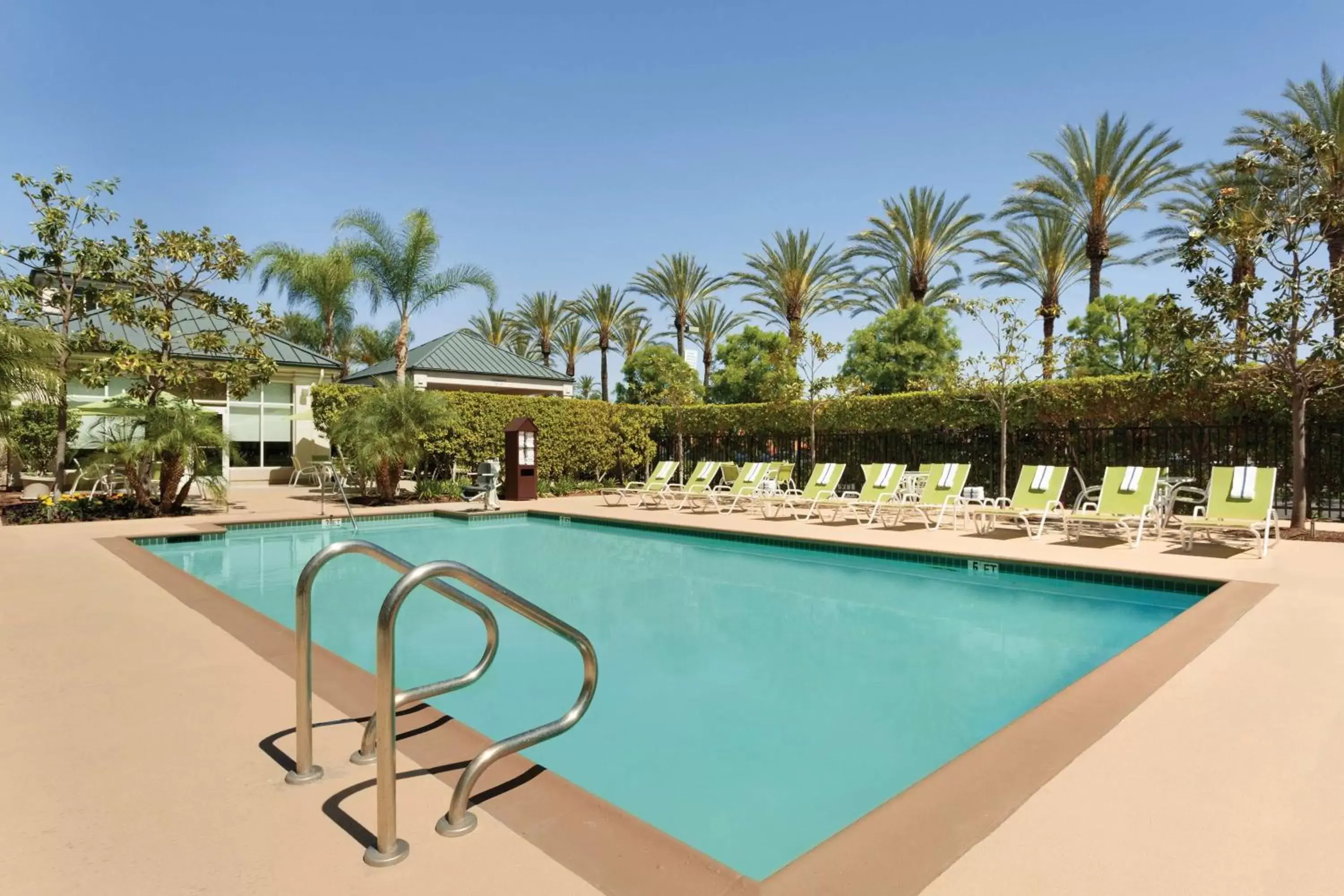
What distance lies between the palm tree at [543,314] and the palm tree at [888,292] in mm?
16074

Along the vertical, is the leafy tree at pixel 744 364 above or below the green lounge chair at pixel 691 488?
above

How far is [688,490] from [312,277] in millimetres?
22316

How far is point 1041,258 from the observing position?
2555 centimetres

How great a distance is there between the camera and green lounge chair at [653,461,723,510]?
50.3 ft

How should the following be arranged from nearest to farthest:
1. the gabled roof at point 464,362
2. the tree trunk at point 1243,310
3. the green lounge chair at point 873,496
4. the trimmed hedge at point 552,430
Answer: the tree trunk at point 1243,310 → the green lounge chair at point 873,496 → the trimmed hedge at point 552,430 → the gabled roof at point 464,362

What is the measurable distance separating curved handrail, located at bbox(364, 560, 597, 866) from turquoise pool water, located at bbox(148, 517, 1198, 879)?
0.89 metres

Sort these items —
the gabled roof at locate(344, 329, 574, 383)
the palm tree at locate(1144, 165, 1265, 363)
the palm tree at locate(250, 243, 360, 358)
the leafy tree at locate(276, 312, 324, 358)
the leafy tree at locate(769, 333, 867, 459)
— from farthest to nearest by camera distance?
1. the leafy tree at locate(276, 312, 324, 358)
2. the palm tree at locate(250, 243, 360, 358)
3. the gabled roof at locate(344, 329, 574, 383)
4. the leafy tree at locate(769, 333, 867, 459)
5. the palm tree at locate(1144, 165, 1265, 363)

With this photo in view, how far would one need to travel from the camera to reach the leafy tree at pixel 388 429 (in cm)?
1540

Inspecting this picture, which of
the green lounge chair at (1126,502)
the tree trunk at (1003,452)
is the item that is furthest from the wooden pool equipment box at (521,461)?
the green lounge chair at (1126,502)

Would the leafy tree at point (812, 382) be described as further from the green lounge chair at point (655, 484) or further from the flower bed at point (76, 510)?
the flower bed at point (76, 510)

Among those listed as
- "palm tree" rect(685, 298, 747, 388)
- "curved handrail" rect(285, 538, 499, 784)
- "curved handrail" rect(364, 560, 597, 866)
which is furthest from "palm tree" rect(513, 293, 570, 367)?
"curved handrail" rect(364, 560, 597, 866)

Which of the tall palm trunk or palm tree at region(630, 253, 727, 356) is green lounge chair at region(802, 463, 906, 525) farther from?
the tall palm trunk

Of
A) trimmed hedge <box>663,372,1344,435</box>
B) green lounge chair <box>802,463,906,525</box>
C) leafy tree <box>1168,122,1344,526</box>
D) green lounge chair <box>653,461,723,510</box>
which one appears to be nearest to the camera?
leafy tree <box>1168,122,1344,526</box>

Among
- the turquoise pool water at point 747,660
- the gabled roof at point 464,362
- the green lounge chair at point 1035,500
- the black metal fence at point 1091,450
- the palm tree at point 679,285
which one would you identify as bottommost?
the turquoise pool water at point 747,660
